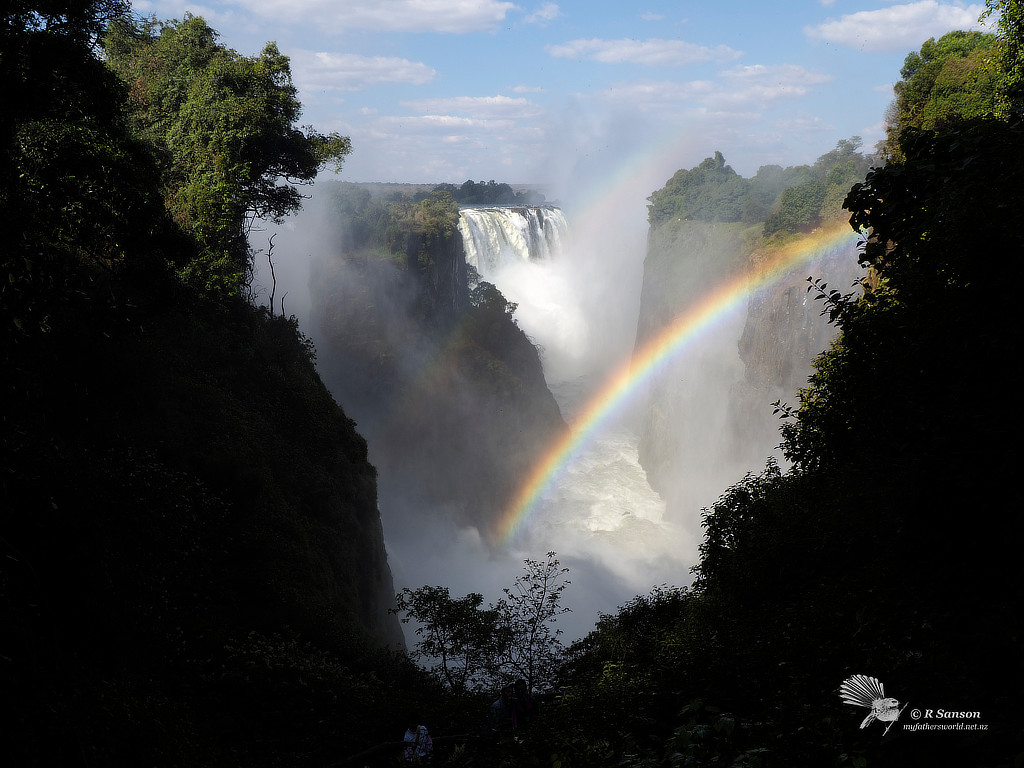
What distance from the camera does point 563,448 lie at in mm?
67500

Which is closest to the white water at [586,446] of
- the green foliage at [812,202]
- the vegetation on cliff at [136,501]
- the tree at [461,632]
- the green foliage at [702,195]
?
the green foliage at [702,195]

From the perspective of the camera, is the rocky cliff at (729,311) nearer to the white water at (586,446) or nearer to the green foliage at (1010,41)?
the white water at (586,446)

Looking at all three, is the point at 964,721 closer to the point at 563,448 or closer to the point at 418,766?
the point at 418,766

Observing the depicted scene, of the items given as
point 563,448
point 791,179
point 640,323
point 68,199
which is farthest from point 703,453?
point 68,199

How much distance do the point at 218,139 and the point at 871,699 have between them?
25.6m

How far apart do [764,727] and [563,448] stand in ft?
206

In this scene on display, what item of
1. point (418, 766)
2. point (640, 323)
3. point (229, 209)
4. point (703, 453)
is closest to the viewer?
point (418, 766)

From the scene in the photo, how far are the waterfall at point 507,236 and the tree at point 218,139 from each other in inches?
1674

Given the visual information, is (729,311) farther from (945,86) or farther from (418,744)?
(418,744)

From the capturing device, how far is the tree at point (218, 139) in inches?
891

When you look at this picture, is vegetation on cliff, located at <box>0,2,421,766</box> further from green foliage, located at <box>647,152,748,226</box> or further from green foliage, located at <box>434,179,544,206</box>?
green foliage, located at <box>434,179,544,206</box>

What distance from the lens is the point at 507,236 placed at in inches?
2997

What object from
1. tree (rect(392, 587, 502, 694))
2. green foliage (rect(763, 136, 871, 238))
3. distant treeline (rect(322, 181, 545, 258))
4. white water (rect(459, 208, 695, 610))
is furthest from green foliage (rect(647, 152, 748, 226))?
tree (rect(392, 587, 502, 694))

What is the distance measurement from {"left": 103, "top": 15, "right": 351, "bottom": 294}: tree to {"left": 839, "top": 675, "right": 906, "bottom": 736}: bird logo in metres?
22.3
